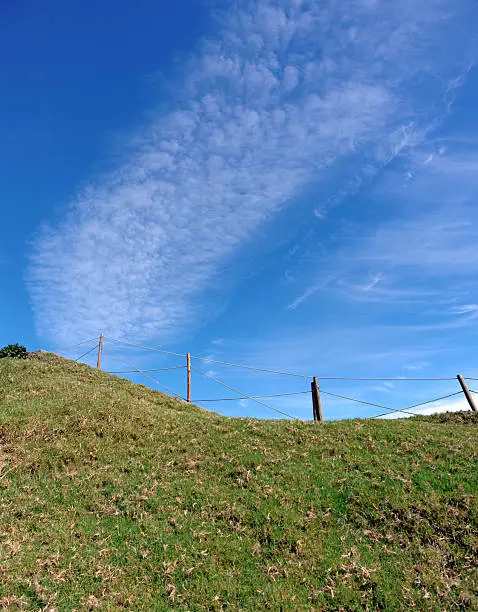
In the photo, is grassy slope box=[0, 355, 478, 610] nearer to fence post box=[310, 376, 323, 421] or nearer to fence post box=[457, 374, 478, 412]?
fence post box=[310, 376, 323, 421]

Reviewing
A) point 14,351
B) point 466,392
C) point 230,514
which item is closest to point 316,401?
point 466,392

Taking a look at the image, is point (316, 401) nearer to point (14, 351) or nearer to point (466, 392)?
point (466, 392)

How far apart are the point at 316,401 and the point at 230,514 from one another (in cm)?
1323

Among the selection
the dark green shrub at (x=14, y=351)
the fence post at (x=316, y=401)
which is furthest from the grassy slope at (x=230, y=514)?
the dark green shrub at (x=14, y=351)

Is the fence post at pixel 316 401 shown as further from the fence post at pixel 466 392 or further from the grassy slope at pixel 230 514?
the fence post at pixel 466 392

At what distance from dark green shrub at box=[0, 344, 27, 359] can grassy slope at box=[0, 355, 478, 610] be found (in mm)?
12186

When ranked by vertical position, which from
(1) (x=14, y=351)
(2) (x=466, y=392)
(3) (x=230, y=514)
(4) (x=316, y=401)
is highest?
(1) (x=14, y=351)

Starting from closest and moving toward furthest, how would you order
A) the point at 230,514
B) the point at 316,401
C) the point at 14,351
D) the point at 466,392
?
the point at 230,514, the point at 316,401, the point at 466,392, the point at 14,351

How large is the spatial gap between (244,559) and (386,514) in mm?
4183

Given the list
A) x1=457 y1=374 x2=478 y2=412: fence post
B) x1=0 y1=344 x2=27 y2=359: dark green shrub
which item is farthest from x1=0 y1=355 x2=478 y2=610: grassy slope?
x1=0 y1=344 x2=27 y2=359: dark green shrub

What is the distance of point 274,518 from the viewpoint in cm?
1134

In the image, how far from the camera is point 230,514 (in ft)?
38.1

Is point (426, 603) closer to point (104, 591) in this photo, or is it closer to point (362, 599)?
point (362, 599)

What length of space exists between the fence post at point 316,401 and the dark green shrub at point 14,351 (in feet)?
65.5
